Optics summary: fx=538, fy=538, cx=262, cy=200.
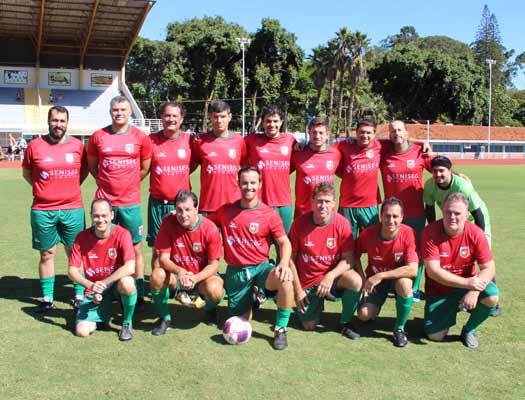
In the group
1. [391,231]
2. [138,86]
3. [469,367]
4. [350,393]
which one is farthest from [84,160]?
[138,86]

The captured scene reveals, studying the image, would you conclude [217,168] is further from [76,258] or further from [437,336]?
[437,336]

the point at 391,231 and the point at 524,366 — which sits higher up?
the point at 391,231

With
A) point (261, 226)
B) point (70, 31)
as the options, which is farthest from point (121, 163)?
point (70, 31)

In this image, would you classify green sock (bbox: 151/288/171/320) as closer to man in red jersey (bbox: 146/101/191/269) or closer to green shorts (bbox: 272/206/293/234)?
man in red jersey (bbox: 146/101/191/269)

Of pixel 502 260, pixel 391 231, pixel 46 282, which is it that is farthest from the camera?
pixel 502 260

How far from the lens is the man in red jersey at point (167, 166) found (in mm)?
5535

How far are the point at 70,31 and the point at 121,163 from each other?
3695 centimetres

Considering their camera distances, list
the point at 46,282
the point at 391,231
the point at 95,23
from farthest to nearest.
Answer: the point at 95,23
the point at 46,282
the point at 391,231

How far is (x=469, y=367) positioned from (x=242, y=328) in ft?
5.72

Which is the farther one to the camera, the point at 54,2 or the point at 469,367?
the point at 54,2

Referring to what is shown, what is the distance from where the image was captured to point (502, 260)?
7227 mm

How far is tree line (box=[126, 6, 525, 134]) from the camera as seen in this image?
4553 centimetres

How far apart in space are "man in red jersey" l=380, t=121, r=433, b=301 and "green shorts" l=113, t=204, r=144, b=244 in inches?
102

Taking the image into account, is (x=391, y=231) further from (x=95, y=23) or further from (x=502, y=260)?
(x=95, y=23)
